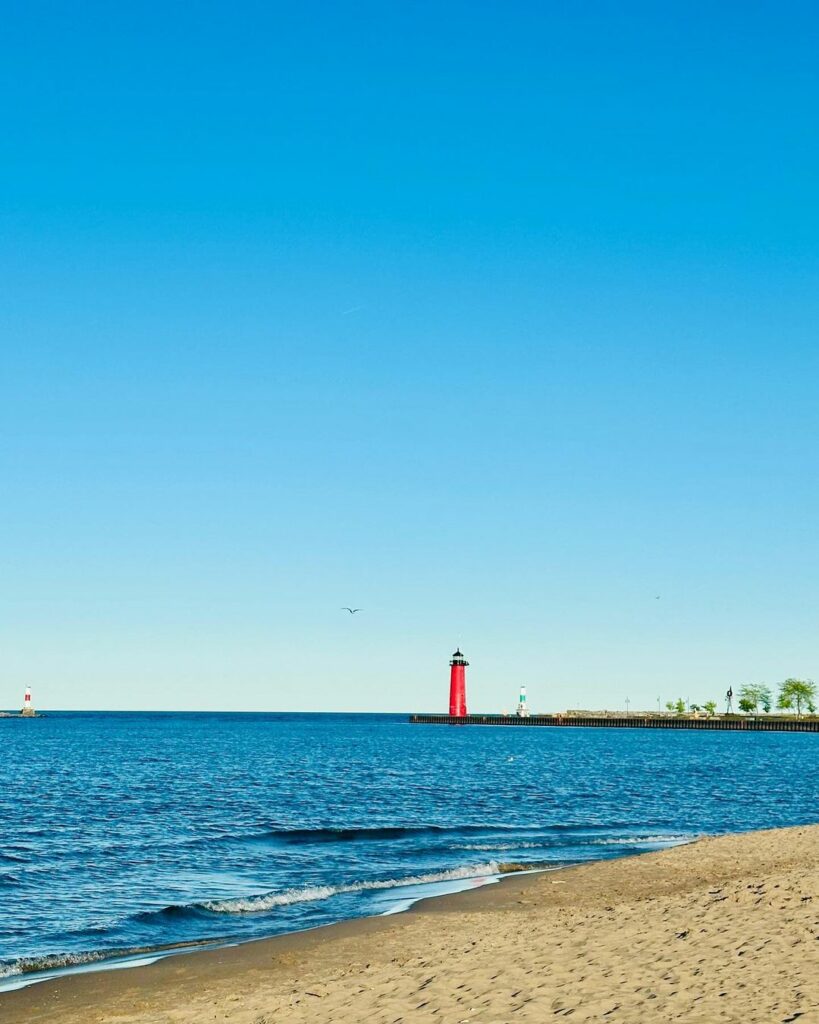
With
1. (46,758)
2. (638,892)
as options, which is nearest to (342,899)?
(638,892)

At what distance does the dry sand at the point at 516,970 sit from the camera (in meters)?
13.5

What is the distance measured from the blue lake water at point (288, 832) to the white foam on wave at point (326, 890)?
0.08 metres

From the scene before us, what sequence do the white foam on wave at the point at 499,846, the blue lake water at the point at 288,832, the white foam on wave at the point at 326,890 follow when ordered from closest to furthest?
the blue lake water at the point at 288,832 < the white foam on wave at the point at 326,890 < the white foam on wave at the point at 499,846

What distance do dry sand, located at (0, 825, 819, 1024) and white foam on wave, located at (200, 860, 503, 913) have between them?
3.96m

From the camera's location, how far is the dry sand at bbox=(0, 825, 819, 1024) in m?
13.5

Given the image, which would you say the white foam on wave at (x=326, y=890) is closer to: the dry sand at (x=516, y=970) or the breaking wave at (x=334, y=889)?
the breaking wave at (x=334, y=889)

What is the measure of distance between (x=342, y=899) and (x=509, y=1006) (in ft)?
48.3

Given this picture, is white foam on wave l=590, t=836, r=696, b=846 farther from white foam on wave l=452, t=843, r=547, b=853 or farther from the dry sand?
the dry sand

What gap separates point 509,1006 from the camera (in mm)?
13766

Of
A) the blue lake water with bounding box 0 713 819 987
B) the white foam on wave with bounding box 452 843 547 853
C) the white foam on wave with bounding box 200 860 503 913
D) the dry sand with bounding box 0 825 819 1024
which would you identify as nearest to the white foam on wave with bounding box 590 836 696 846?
the blue lake water with bounding box 0 713 819 987

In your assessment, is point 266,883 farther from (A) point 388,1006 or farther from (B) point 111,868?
(A) point 388,1006

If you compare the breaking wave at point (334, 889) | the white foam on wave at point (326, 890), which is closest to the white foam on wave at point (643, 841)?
the breaking wave at point (334, 889)

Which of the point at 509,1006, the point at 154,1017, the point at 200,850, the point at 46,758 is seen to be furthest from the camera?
the point at 46,758

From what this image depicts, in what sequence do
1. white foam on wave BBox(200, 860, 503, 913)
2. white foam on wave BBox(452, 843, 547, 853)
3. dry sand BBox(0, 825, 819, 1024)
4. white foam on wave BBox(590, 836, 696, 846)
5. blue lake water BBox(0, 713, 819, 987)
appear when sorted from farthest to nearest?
white foam on wave BBox(590, 836, 696, 846) → white foam on wave BBox(452, 843, 547, 853) → white foam on wave BBox(200, 860, 503, 913) → blue lake water BBox(0, 713, 819, 987) → dry sand BBox(0, 825, 819, 1024)
